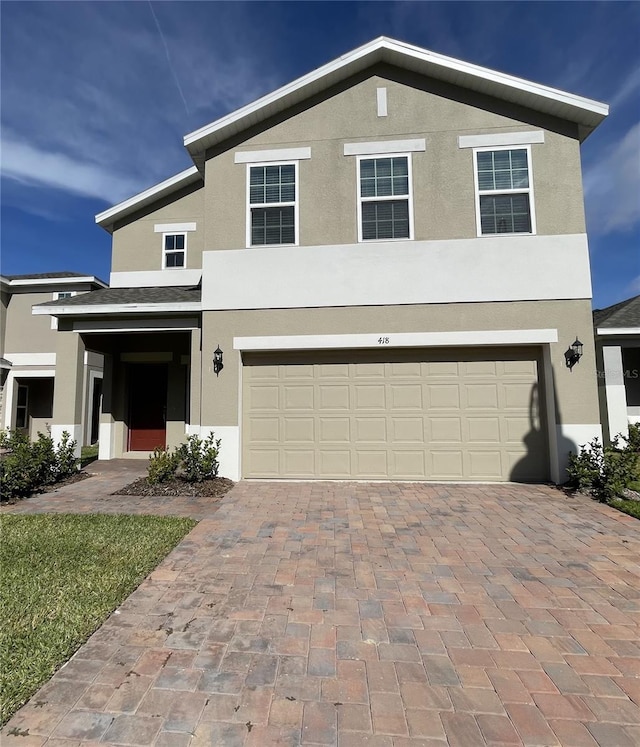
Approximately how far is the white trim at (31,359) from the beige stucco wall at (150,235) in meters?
6.71

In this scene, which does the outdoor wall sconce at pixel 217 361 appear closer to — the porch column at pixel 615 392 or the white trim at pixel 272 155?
the white trim at pixel 272 155

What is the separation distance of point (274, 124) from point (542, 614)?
30.9 ft

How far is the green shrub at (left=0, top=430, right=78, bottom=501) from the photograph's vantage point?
7082mm

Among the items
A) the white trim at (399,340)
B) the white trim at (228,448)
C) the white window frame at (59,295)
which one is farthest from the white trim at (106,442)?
the white window frame at (59,295)

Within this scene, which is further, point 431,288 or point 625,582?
point 431,288

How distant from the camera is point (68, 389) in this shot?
29.2 ft

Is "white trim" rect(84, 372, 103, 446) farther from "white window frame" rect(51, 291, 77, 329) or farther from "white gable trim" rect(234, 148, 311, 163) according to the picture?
"white gable trim" rect(234, 148, 311, 163)

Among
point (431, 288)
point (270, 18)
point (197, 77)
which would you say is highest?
point (270, 18)

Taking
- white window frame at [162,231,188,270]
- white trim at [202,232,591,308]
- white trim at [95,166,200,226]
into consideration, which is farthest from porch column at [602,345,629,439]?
white trim at [95,166,200,226]

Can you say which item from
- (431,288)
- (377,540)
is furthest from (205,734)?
(431,288)

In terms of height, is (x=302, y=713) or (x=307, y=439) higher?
(x=307, y=439)

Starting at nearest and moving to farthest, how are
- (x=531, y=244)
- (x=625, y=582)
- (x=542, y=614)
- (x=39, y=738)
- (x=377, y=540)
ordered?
(x=39, y=738), (x=542, y=614), (x=625, y=582), (x=377, y=540), (x=531, y=244)

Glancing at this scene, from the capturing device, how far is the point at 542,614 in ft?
10.8

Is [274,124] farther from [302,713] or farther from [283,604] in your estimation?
[302,713]
